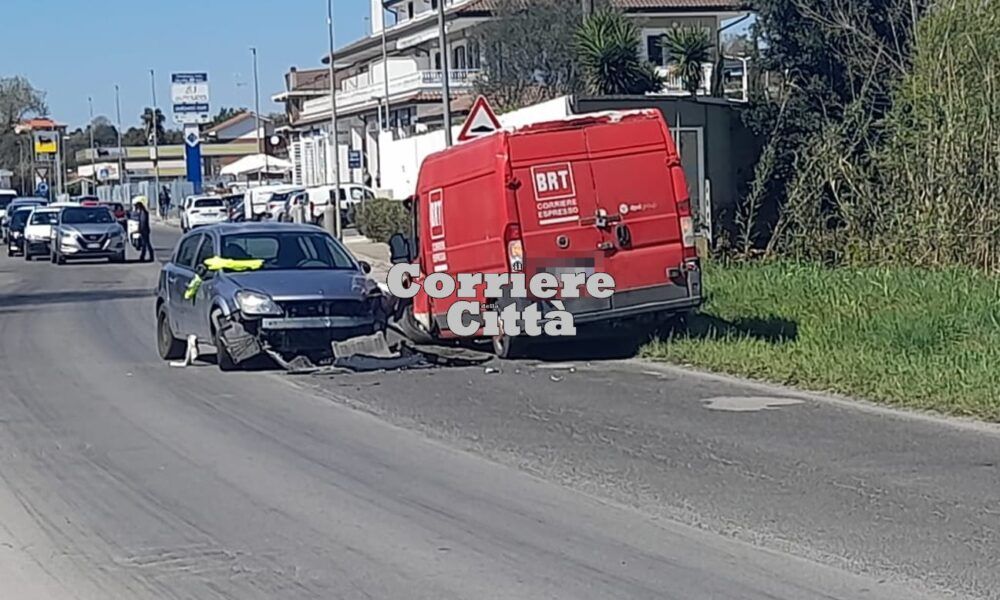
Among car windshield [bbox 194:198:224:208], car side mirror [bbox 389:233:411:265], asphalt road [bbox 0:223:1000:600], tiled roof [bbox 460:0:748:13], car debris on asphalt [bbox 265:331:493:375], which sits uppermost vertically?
tiled roof [bbox 460:0:748:13]

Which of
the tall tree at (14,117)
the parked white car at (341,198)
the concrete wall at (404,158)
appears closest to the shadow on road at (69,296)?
the concrete wall at (404,158)

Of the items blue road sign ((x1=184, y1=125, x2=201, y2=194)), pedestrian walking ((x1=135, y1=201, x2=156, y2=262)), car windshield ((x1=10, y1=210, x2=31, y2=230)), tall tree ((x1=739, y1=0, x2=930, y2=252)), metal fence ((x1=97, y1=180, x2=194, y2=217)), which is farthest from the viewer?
metal fence ((x1=97, y1=180, x2=194, y2=217))

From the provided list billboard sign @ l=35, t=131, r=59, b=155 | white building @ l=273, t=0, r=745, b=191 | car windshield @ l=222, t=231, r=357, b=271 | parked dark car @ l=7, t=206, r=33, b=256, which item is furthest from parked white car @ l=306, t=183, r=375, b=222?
billboard sign @ l=35, t=131, r=59, b=155

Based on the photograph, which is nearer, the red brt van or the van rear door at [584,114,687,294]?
the red brt van

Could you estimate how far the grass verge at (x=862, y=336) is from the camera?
1338 centimetres

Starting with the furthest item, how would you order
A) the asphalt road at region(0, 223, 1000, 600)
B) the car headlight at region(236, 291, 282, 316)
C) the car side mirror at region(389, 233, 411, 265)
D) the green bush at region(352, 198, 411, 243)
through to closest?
1. the green bush at region(352, 198, 411, 243)
2. the car side mirror at region(389, 233, 411, 265)
3. the car headlight at region(236, 291, 282, 316)
4. the asphalt road at region(0, 223, 1000, 600)

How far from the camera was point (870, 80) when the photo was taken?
3064 centimetres

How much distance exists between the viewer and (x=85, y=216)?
43.5 m

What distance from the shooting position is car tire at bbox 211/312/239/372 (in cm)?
1667

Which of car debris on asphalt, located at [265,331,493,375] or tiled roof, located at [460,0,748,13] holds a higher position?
tiled roof, located at [460,0,748,13]

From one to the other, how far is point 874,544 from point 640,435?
3916mm

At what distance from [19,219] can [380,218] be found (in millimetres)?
14333

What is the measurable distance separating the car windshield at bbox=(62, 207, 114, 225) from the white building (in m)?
10.3

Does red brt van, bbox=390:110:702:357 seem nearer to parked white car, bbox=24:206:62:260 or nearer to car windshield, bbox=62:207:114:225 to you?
car windshield, bbox=62:207:114:225
